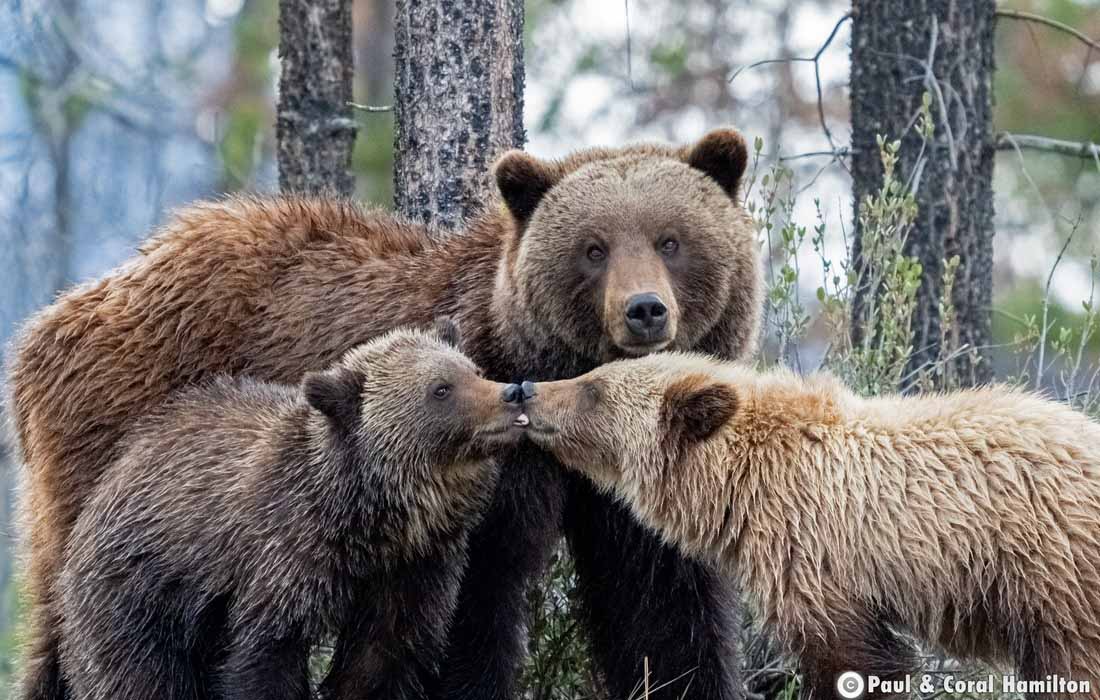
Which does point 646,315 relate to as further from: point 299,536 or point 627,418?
point 299,536

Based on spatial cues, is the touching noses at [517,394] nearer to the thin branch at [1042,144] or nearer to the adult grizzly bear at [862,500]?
the adult grizzly bear at [862,500]

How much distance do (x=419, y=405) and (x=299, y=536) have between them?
0.70m

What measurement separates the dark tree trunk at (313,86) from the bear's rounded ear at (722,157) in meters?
3.61

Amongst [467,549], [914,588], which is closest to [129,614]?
[467,549]

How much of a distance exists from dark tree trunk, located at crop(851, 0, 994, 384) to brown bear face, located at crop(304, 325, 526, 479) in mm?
4302

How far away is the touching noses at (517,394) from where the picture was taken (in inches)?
240

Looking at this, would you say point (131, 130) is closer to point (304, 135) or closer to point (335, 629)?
point (304, 135)

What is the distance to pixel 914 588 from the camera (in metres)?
5.81

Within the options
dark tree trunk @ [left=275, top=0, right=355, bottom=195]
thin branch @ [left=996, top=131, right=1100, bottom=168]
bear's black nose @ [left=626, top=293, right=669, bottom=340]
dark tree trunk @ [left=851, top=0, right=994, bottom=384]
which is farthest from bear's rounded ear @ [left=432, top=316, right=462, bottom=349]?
→ thin branch @ [left=996, top=131, right=1100, bottom=168]

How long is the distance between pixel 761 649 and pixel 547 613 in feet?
3.67

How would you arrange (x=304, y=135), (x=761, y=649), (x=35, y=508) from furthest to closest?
(x=304, y=135)
(x=761, y=649)
(x=35, y=508)

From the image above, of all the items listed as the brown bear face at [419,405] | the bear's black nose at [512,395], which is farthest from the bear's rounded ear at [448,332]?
the bear's black nose at [512,395]

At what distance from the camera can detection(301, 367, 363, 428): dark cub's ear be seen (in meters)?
6.30

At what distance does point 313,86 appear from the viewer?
386 inches
